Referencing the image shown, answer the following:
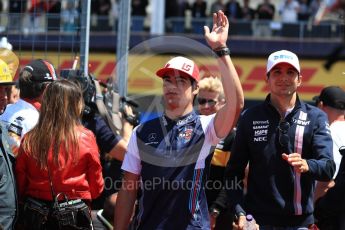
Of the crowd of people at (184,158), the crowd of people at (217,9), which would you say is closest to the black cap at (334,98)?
the crowd of people at (184,158)

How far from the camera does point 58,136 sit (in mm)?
4738

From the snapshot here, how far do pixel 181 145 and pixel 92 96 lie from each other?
2060mm

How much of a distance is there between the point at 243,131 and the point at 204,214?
699 mm

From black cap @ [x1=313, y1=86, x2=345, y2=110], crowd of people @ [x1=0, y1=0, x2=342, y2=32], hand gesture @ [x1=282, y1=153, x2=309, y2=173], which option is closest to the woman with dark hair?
hand gesture @ [x1=282, y1=153, x2=309, y2=173]

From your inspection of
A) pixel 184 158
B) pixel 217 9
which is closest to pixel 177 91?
pixel 184 158

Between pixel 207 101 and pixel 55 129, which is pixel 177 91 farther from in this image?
pixel 207 101

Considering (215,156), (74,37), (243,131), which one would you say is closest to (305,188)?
(243,131)

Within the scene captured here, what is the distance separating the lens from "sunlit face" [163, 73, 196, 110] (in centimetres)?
457

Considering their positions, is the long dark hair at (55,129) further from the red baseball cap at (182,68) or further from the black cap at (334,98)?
the black cap at (334,98)

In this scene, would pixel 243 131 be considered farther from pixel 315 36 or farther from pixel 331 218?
pixel 315 36

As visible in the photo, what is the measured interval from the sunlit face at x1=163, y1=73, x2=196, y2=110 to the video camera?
1.49 metres

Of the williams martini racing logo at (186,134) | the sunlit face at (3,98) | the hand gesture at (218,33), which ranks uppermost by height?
the hand gesture at (218,33)

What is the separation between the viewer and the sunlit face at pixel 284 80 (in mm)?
4855

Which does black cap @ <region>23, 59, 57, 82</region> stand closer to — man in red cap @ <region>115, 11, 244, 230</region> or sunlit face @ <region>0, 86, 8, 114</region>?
sunlit face @ <region>0, 86, 8, 114</region>
